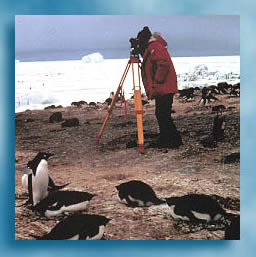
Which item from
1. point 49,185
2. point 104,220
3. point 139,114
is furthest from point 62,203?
point 139,114

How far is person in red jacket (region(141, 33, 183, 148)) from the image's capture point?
7.84ft

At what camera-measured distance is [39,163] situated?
235 centimetres

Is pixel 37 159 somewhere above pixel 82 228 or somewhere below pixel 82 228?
above

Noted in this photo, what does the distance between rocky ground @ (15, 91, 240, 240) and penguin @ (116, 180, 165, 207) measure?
3 cm

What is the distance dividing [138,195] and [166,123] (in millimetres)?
423

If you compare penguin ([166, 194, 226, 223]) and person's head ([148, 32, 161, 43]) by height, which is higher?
person's head ([148, 32, 161, 43])

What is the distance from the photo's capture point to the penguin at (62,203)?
228 centimetres

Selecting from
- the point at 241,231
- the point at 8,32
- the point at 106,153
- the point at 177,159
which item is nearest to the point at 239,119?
the point at 177,159

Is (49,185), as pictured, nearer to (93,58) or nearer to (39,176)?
(39,176)

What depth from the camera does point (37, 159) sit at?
2357mm

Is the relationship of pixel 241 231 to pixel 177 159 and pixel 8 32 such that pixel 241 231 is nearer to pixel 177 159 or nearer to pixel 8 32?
pixel 177 159

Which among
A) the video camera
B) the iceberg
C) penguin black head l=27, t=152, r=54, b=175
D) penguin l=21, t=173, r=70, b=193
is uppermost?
the video camera

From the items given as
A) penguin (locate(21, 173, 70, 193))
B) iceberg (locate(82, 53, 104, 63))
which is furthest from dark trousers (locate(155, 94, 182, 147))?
penguin (locate(21, 173, 70, 193))

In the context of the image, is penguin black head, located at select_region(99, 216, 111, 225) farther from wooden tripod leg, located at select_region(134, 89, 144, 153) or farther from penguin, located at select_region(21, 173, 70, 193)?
wooden tripod leg, located at select_region(134, 89, 144, 153)
